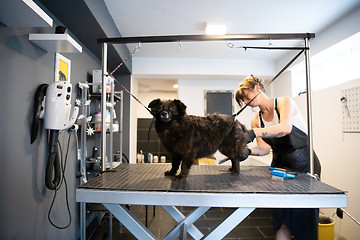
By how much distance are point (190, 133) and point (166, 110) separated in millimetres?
176

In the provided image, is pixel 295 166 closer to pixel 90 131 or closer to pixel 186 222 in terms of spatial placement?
pixel 186 222

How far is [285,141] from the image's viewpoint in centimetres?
140

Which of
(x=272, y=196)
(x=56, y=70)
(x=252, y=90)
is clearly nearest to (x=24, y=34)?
(x=56, y=70)

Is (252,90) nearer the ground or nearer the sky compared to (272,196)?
nearer the sky

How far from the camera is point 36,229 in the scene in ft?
4.82

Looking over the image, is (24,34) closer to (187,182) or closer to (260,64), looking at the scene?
(187,182)

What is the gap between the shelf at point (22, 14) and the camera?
875 mm

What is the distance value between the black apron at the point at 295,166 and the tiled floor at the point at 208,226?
1.19 m

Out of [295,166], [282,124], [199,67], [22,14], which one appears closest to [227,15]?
[199,67]

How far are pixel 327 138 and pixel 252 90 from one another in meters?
1.74

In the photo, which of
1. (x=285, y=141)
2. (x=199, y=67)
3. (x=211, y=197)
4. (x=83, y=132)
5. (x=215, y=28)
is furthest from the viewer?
(x=199, y=67)

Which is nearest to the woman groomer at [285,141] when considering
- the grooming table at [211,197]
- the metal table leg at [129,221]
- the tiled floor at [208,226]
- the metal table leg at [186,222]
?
the grooming table at [211,197]

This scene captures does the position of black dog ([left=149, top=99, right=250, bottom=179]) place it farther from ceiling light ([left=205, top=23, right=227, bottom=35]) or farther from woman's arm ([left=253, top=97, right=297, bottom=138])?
ceiling light ([left=205, top=23, right=227, bottom=35])

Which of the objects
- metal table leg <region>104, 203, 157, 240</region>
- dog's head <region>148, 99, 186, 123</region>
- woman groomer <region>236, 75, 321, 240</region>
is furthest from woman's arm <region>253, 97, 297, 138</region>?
metal table leg <region>104, 203, 157, 240</region>
